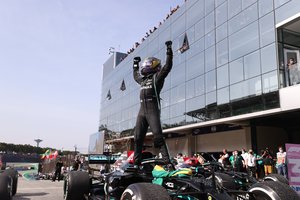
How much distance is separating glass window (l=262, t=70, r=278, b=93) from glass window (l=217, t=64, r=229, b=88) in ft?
11.4

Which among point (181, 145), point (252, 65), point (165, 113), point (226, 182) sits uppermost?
point (252, 65)

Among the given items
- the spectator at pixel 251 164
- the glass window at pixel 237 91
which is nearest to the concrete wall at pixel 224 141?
the glass window at pixel 237 91

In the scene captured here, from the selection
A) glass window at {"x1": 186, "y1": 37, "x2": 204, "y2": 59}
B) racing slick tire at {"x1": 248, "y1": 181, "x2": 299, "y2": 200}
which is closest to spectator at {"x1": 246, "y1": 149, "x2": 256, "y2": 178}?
glass window at {"x1": 186, "y1": 37, "x2": 204, "y2": 59}

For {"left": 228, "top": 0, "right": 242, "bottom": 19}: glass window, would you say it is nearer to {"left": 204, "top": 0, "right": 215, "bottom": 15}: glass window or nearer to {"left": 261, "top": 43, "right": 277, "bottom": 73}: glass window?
{"left": 204, "top": 0, "right": 215, "bottom": 15}: glass window

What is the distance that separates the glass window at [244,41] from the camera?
18.2m

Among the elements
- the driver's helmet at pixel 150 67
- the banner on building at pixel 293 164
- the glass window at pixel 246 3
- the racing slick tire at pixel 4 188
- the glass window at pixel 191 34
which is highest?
the glass window at pixel 191 34

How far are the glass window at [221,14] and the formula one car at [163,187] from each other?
18685 mm

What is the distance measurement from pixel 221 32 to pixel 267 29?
438 centimetres

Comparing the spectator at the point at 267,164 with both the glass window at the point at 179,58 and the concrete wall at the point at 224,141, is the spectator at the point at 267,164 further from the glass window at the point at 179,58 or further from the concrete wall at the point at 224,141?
the glass window at the point at 179,58

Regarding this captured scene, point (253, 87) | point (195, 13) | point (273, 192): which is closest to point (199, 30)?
point (195, 13)

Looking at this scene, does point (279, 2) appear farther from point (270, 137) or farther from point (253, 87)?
point (270, 137)

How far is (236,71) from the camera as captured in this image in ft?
63.2

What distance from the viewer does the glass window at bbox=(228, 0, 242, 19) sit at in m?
19.9

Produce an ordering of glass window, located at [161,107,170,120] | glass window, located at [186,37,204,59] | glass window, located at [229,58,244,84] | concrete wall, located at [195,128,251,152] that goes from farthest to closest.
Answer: glass window, located at [161,107,170,120] < glass window, located at [186,37,204,59] < concrete wall, located at [195,128,251,152] < glass window, located at [229,58,244,84]
